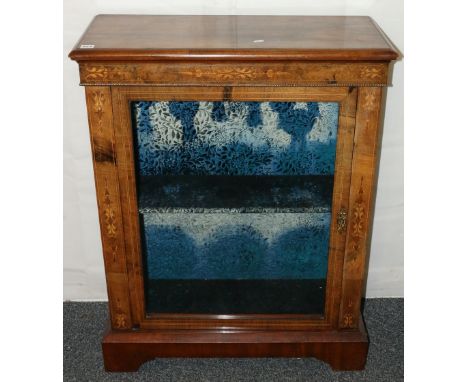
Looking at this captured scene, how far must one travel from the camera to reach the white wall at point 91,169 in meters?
1.31

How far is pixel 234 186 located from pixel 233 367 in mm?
468

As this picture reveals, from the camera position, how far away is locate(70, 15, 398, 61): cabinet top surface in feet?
3.45

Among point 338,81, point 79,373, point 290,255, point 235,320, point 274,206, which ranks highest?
point 338,81

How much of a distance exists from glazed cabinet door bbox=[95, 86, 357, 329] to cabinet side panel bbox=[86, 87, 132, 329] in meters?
0.02

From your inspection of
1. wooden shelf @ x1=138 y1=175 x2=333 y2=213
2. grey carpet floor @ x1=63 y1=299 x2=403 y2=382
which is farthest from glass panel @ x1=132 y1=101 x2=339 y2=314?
grey carpet floor @ x1=63 y1=299 x2=403 y2=382

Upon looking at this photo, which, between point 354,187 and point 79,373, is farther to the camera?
point 79,373

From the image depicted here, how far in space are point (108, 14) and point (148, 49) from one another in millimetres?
312

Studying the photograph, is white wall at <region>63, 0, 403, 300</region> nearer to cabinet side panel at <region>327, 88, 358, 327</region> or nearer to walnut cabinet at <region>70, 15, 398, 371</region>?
walnut cabinet at <region>70, 15, 398, 371</region>

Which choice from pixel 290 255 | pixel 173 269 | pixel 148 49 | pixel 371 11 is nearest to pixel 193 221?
pixel 173 269

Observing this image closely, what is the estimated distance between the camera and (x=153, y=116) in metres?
1.33

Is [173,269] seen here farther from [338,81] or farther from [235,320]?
[338,81]

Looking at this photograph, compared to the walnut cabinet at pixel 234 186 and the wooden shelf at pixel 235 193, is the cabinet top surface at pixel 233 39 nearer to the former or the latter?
the walnut cabinet at pixel 234 186

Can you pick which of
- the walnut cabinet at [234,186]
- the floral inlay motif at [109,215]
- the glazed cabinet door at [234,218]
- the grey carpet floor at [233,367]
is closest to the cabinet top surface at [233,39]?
the walnut cabinet at [234,186]

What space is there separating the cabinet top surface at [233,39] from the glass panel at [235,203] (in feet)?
0.60
